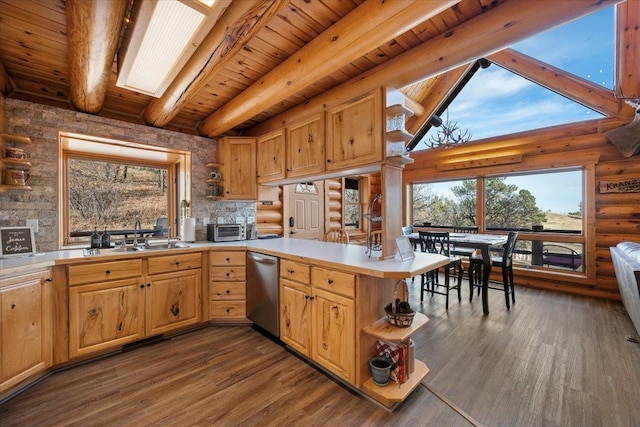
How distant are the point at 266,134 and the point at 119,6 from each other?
2.06 meters

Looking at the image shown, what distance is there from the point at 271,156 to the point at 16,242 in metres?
2.47

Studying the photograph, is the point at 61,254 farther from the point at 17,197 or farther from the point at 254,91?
the point at 254,91

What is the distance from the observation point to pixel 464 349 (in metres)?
2.49

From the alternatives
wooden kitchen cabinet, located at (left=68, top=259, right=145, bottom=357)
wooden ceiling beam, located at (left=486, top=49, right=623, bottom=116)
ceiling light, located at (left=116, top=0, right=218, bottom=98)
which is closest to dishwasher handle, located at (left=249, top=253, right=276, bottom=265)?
wooden kitchen cabinet, located at (left=68, top=259, right=145, bottom=357)

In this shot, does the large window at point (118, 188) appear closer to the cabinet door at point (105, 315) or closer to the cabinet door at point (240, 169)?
the cabinet door at point (240, 169)

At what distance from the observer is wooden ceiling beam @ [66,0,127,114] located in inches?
54.7

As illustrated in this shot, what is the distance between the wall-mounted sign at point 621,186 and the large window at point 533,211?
11.4 inches

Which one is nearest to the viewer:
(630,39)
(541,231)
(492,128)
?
(630,39)

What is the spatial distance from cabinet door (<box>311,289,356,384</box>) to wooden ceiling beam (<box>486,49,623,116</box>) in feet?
16.9

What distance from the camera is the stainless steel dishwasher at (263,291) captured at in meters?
2.58

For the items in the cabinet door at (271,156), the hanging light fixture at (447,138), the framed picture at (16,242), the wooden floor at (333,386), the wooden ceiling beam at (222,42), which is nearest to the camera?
the wooden ceiling beam at (222,42)

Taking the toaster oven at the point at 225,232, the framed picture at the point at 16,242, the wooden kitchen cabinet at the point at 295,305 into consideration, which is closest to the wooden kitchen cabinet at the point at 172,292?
the toaster oven at the point at 225,232

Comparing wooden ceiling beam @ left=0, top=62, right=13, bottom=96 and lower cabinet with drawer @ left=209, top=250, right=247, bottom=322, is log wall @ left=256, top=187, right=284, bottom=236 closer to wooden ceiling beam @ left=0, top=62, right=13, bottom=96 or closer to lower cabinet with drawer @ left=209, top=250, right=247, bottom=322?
lower cabinet with drawer @ left=209, top=250, right=247, bottom=322

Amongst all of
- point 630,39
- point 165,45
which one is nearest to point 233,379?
point 165,45
